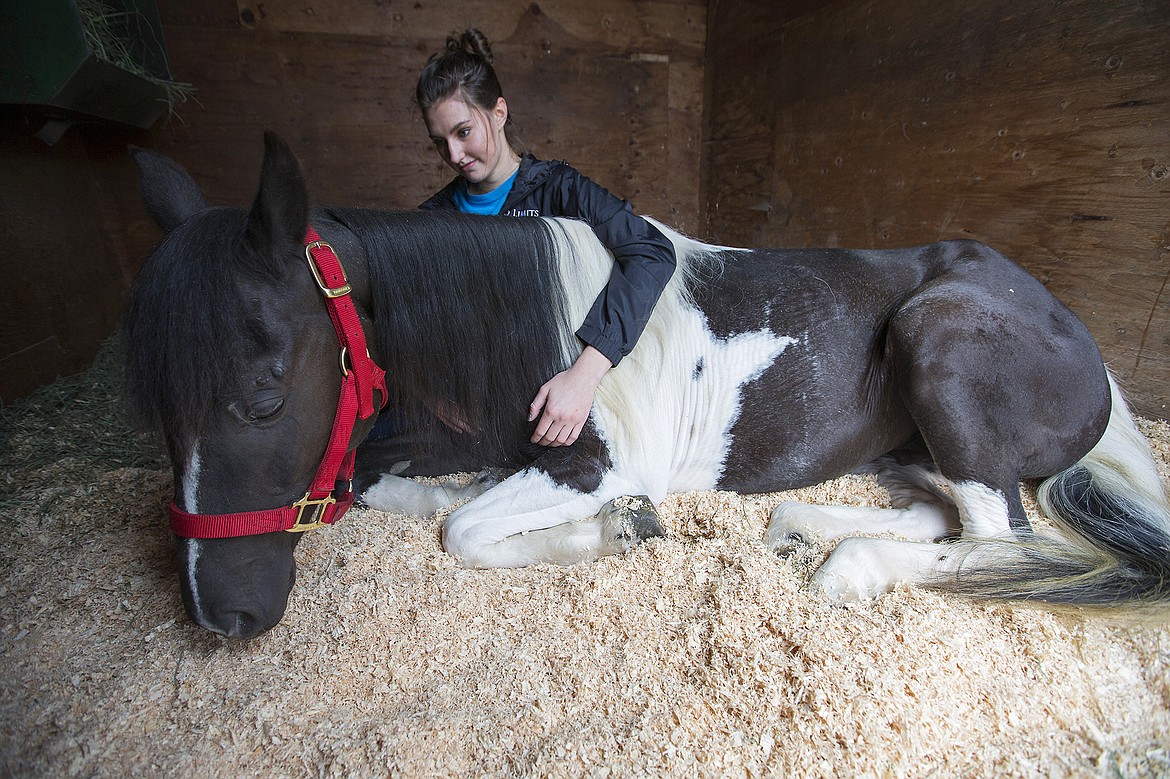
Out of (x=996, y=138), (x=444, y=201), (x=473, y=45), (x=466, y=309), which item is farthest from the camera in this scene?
(x=996, y=138)

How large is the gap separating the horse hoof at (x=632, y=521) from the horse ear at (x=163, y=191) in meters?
1.49

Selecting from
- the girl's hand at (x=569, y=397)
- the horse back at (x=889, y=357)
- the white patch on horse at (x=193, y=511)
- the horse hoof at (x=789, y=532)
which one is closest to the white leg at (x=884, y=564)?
the horse hoof at (x=789, y=532)

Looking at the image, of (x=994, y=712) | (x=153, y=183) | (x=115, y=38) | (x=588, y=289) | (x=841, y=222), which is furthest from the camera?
(x=841, y=222)

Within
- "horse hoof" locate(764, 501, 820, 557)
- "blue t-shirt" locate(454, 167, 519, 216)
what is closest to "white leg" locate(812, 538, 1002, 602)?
"horse hoof" locate(764, 501, 820, 557)

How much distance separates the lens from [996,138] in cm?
255

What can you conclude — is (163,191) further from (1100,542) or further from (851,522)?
(1100,542)

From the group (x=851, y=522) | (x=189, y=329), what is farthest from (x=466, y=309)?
(x=851, y=522)

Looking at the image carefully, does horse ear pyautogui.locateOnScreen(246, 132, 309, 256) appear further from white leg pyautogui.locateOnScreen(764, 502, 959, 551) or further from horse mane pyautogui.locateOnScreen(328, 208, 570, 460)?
white leg pyautogui.locateOnScreen(764, 502, 959, 551)

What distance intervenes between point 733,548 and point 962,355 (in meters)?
0.92

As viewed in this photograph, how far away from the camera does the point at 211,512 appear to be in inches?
47.3

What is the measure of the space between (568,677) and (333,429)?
2.78 ft

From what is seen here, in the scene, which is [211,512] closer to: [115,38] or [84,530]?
[84,530]

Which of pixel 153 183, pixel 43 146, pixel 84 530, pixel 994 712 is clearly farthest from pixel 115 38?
pixel 994 712

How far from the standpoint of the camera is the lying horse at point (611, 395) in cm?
120
